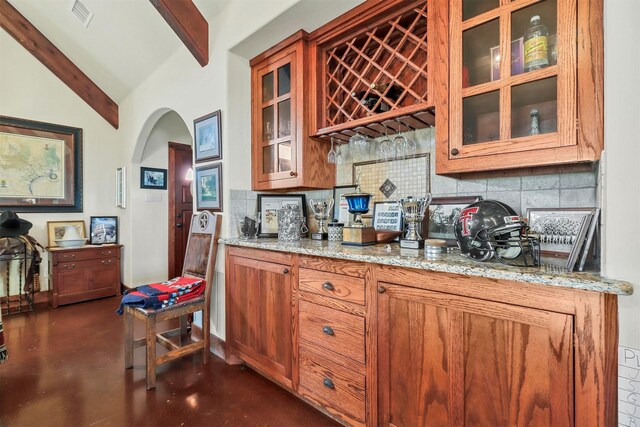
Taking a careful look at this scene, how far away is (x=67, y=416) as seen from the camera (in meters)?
1.64

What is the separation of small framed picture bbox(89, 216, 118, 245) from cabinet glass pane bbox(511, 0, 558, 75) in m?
4.78

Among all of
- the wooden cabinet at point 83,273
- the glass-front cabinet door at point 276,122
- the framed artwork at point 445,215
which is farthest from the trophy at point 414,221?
the wooden cabinet at point 83,273

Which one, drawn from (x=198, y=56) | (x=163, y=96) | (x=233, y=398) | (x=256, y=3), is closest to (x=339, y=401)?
(x=233, y=398)

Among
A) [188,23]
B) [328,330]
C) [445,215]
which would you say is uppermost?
[188,23]

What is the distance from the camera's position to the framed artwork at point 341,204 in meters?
Result: 2.18

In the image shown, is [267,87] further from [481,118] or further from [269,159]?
[481,118]

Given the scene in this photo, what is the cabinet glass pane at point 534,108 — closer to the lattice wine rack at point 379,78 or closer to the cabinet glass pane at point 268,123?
the lattice wine rack at point 379,78

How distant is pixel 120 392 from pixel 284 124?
2117 mm

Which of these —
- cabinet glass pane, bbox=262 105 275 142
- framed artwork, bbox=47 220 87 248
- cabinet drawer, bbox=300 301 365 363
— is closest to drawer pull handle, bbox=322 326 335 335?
cabinet drawer, bbox=300 301 365 363

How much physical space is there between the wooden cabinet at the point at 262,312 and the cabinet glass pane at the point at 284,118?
951mm

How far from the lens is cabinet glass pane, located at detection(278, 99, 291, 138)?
223cm

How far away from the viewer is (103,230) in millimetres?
4035

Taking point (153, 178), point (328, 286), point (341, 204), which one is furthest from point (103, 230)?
point (328, 286)

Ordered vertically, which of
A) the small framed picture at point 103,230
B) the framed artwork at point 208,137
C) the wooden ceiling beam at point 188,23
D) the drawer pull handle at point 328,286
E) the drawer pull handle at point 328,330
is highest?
the wooden ceiling beam at point 188,23
